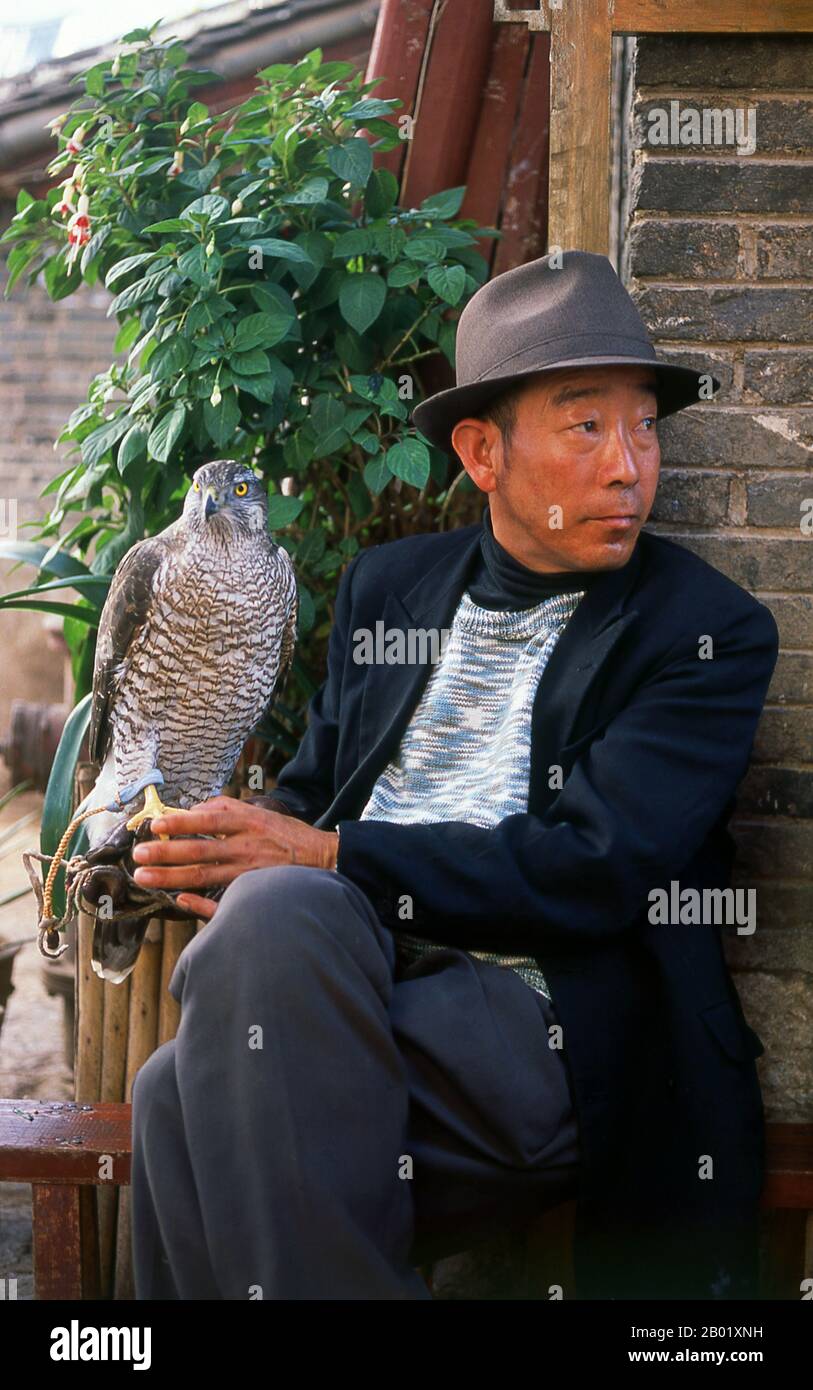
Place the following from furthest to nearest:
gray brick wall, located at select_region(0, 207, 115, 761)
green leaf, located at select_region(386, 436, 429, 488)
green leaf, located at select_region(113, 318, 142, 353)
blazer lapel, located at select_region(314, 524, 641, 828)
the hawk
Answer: gray brick wall, located at select_region(0, 207, 115, 761)
green leaf, located at select_region(113, 318, 142, 353)
green leaf, located at select_region(386, 436, 429, 488)
the hawk
blazer lapel, located at select_region(314, 524, 641, 828)

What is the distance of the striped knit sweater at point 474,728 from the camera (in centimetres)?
216

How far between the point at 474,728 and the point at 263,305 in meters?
0.99

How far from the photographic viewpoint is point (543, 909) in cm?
195

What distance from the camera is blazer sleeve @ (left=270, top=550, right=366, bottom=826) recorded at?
2.46 m

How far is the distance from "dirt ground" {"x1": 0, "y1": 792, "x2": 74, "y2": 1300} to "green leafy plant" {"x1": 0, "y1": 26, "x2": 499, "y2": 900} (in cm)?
94

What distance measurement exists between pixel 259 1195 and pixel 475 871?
0.54m

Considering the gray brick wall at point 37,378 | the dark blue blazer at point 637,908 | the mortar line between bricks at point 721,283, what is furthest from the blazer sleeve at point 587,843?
the gray brick wall at point 37,378

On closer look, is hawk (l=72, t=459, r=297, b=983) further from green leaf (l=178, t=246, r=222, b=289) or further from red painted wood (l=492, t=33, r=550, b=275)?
red painted wood (l=492, t=33, r=550, b=275)

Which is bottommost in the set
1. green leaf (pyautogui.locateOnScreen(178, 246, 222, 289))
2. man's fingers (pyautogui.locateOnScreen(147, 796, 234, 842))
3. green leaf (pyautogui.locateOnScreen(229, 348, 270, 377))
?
Result: man's fingers (pyautogui.locateOnScreen(147, 796, 234, 842))

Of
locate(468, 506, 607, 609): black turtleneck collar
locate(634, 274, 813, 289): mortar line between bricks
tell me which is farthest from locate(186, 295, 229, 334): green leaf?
locate(634, 274, 813, 289): mortar line between bricks

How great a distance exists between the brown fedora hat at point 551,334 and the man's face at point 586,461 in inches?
1.8
